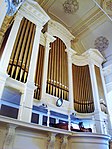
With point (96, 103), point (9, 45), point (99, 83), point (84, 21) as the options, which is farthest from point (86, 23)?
point (9, 45)

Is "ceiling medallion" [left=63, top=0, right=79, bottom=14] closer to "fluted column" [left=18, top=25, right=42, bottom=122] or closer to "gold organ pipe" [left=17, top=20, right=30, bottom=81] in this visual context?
"gold organ pipe" [left=17, top=20, right=30, bottom=81]

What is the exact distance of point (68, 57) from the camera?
7.79 meters

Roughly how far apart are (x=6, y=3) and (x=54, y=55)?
4.70 m

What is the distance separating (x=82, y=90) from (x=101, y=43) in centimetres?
360

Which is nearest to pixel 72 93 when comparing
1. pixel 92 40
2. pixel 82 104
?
pixel 82 104

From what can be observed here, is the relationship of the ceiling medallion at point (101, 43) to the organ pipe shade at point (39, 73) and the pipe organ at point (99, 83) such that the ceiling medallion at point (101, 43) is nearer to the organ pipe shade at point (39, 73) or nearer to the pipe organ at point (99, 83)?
the pipe organ at point (99, 83)

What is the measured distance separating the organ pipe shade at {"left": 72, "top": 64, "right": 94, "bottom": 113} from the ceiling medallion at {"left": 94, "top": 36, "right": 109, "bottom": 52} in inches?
77.1

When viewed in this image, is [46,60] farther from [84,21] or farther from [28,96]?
[84,21]

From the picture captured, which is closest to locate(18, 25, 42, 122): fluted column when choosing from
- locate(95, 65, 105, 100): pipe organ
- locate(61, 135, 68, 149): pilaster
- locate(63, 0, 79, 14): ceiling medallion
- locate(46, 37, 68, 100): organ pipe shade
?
locate(46, 37, 68, 100): organ pipe shade

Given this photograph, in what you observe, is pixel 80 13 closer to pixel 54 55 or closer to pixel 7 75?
pixel 54 55

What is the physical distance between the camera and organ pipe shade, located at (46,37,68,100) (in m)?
5.99

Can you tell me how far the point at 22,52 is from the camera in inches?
222

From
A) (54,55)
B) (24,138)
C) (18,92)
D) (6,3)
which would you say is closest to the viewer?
(6,3)

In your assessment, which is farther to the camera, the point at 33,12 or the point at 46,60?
the point at 33,12
